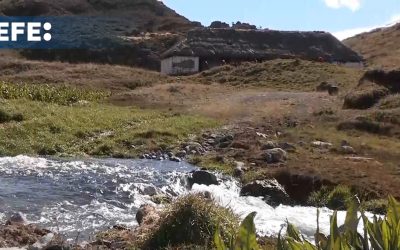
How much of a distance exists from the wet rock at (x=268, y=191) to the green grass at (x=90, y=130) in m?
6.96

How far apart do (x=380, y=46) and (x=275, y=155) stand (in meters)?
88.3

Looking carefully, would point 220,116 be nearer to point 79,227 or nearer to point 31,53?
point 79,227

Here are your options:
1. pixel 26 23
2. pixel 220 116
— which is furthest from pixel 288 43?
pixel 220 116

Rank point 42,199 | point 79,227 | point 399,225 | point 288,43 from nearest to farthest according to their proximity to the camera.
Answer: point 399,225 < point 79,227 < point 42,199 < point 288,43

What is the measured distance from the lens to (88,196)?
1616cm

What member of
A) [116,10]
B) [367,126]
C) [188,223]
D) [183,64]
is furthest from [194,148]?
[116,10]

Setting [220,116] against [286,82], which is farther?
[286,82]

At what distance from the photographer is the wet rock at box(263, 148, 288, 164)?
21.9 metres

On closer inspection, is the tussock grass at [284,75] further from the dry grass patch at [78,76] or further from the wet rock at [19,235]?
the wet rock at [19,235]

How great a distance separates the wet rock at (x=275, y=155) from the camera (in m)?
21.9

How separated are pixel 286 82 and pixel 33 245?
45424 millimetres

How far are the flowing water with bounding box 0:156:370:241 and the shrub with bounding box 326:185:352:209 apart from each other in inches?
22.8

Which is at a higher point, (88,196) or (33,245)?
(33,245)

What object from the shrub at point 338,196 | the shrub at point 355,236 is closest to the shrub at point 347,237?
the shrub at point 355,236
